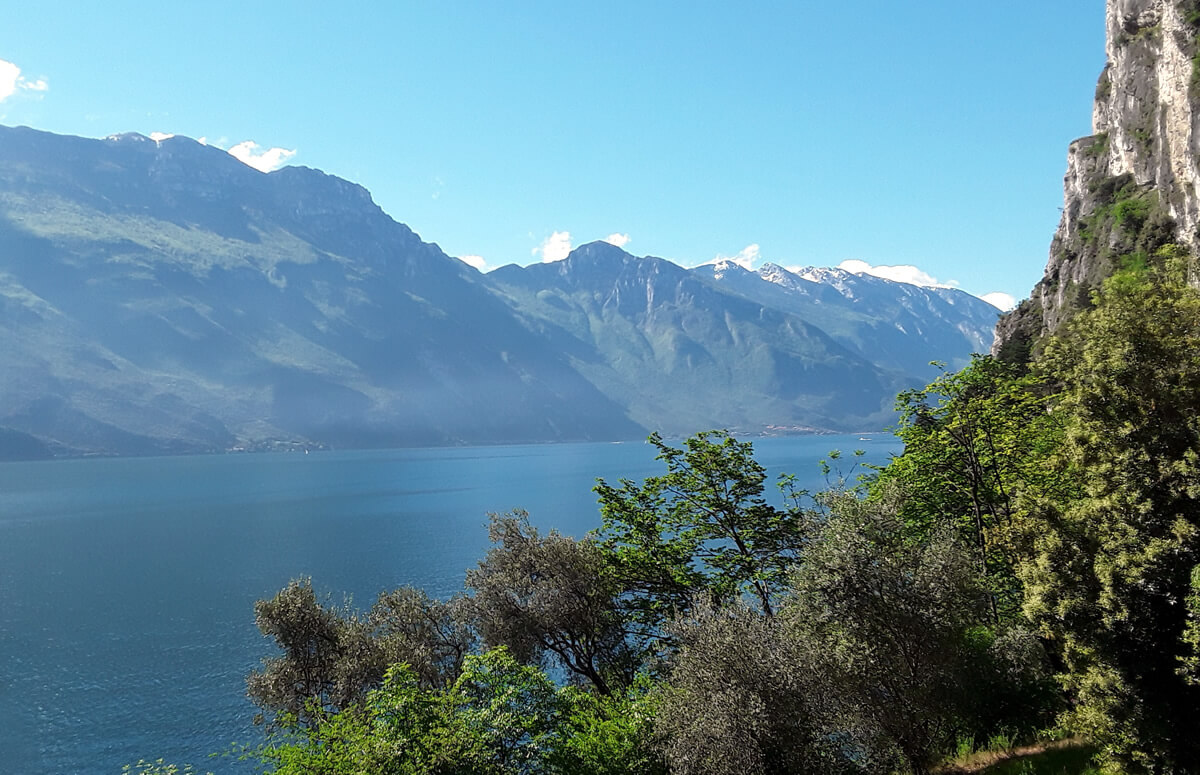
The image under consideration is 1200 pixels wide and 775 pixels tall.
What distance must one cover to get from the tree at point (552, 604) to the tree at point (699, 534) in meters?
1.59

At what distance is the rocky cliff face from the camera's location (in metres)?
78.3

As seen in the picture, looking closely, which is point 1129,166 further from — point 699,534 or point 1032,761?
point 1032,761

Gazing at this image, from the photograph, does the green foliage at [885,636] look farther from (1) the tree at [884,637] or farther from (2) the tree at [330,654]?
(2) the tree at [330,654]

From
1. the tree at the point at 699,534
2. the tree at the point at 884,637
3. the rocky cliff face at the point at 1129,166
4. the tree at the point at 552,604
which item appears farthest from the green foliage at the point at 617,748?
the rocky cliff face at the point at 1129,166

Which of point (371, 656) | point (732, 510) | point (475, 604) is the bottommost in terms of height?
point (371, 656)

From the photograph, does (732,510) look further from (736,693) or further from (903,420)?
(736,693)

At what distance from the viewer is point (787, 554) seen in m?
40.1

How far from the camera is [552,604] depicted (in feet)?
125

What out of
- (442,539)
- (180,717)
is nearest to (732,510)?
(180,717)

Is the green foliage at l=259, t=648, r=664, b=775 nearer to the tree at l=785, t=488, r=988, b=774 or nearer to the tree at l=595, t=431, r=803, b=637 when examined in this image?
the tree at l=785, t=488, r=988, b=774

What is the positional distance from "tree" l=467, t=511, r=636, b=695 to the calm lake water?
2496 centimetres

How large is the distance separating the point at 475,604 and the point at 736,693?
20625 mm


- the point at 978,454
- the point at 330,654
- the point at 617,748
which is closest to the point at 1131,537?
the point at 978,454

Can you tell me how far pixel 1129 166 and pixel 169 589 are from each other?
142256 mm
